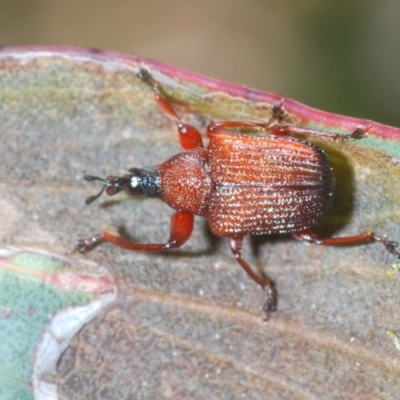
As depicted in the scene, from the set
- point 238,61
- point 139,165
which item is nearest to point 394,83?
point 238,61

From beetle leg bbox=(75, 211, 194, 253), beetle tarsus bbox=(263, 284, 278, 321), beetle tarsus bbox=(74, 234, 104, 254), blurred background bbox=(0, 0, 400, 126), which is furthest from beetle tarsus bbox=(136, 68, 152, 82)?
blurred background bbox=(0, 0, 400, 126)

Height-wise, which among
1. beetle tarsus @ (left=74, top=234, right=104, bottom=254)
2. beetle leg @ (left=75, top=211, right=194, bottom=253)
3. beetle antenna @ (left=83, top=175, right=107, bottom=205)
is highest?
beetle antenna @ (left=83, top=175, right=107, bottom=205)

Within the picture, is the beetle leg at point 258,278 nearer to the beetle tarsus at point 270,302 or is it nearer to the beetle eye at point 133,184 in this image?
the beetle tarsus at point 270,302

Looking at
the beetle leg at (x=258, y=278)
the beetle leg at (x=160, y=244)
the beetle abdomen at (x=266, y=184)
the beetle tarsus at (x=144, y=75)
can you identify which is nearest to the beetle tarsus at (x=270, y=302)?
the beetle leg at (x=258, y=278)

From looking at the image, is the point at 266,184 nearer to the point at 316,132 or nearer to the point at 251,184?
the point at 251,184

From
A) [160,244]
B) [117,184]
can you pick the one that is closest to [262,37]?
[117,184]

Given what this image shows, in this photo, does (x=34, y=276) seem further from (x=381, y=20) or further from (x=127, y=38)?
(x=381, y=20)

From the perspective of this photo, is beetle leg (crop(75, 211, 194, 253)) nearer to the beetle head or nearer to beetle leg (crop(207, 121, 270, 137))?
the beetle head
